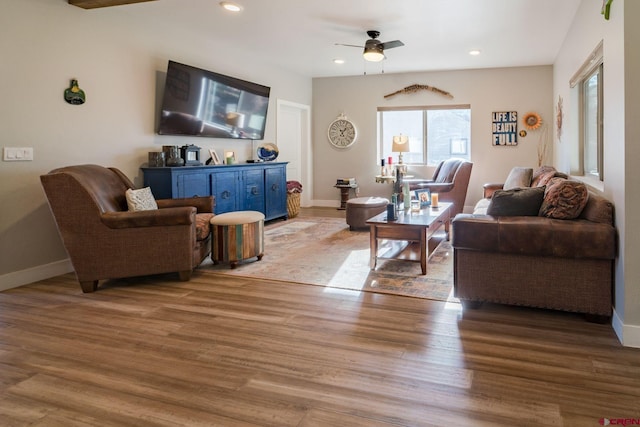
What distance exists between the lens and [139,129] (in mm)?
4977

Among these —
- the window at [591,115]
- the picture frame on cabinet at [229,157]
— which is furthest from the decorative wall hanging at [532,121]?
the picture frame on cabinet at [229,157]

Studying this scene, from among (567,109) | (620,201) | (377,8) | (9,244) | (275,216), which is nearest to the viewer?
(620,201)

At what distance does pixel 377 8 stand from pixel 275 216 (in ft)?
11.3

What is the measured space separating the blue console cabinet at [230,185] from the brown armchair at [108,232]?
3.25ft

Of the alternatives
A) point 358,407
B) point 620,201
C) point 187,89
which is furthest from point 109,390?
point 187,89

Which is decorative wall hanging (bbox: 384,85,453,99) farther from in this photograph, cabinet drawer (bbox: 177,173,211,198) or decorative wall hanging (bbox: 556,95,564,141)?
cabinet drawer (bbox: 177,173,211,198)

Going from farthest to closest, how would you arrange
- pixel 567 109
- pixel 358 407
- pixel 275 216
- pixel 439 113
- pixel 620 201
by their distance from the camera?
pixel 439 113
pixel 275 216
pixel 567 109
pixel 620 201
pixel 358 407

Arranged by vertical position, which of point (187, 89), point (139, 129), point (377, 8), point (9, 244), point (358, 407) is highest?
point (377, 8)

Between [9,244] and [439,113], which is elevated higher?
[439,113]

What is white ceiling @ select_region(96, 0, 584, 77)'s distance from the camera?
4562 mm

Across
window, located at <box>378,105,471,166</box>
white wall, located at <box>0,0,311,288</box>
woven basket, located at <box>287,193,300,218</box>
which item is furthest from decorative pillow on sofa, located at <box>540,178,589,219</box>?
window, located at <box>378,105,471,166</box>

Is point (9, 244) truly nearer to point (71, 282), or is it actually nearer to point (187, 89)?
point (71, 282)

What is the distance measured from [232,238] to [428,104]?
5410 millimetres

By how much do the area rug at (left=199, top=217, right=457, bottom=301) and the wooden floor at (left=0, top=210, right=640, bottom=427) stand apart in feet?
0.96
